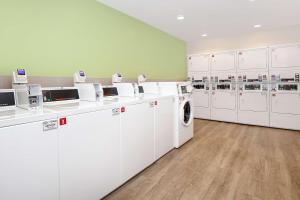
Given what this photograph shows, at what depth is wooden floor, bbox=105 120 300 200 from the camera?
6.28ft

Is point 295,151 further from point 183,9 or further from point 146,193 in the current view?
point 183,9

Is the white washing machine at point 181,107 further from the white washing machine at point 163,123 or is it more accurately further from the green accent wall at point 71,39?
the green accent wall at point 71,39

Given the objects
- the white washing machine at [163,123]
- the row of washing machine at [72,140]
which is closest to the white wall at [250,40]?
the white washing machine at [163,123]

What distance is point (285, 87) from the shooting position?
14.2ft

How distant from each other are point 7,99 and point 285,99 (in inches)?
206

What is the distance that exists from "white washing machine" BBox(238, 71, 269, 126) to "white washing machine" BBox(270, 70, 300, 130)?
146 mm

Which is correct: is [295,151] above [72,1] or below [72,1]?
below

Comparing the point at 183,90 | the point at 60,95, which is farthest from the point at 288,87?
the point at 60,95

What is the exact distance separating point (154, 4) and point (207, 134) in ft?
9.32

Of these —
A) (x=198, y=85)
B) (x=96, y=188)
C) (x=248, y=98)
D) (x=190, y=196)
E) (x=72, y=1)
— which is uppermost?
(x=72, y=1)

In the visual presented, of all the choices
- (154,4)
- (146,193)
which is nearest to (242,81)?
(154,4)

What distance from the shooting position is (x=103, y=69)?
301cm

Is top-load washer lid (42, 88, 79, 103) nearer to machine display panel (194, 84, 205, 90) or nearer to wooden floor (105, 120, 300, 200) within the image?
wooden floor (105, 120, 300, 200)

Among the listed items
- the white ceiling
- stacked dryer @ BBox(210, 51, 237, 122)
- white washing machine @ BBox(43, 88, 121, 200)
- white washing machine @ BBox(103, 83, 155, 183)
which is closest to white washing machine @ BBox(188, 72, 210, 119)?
stacked dryer @ BBox(210, 51, 237, 122)
